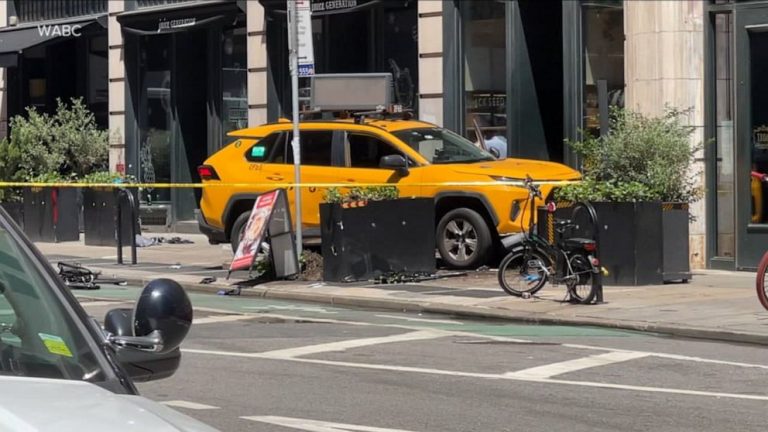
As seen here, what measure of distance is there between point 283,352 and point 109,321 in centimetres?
721

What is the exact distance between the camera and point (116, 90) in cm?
2786

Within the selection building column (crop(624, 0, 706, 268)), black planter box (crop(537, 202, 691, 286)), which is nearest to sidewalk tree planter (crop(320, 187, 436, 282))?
black planter box (crop(537, 202, 691, 286))

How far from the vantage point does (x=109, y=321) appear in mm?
4098

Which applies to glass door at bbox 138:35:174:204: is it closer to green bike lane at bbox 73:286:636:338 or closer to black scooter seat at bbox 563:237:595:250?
green bike lane at bbox 73:286:636:338

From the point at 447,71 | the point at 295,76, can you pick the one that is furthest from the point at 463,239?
the point at 447,71

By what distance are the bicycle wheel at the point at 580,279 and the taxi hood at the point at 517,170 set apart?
301 centimetres

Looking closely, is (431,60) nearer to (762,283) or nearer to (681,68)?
(681,68)

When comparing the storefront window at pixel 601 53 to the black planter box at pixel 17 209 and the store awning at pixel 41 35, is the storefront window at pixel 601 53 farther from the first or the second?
the store awning at pixel 41 35

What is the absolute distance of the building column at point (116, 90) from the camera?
90.7 feet

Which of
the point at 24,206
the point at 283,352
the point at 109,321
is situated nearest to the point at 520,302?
the point at 283,352

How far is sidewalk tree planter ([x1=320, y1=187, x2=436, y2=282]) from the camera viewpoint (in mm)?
16781

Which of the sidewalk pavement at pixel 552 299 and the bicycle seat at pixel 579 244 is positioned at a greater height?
the bicycle seat at pixel 579 244

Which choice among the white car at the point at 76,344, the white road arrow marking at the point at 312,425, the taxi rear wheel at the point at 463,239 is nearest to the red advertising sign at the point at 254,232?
the taxi rear wheel at the point at 463,239

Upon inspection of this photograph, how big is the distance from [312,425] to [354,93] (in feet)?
37.5
